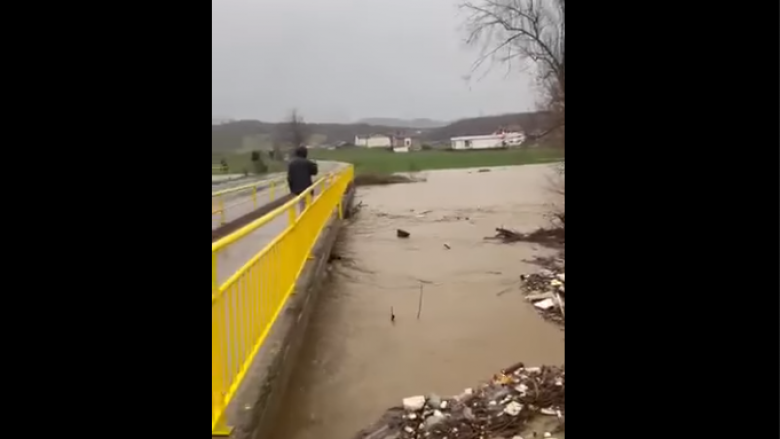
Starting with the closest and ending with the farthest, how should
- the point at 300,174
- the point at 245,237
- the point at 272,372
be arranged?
the point at 272,372
the point at 245,237
the point at 300,174

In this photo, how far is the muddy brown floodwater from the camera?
3588 millimetres

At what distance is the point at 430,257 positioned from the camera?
31.7 feet

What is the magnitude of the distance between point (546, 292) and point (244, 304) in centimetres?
456

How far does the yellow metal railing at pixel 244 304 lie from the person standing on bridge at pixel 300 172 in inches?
174

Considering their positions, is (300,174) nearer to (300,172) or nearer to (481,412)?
(300,172)

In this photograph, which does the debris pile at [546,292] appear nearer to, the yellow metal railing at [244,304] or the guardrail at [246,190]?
the yellow metal railing at [244,304]

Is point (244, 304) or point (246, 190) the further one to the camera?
point (246, 190)

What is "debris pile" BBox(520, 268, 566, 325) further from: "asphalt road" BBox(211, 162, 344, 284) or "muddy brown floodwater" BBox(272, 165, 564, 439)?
"asphalt road" BBox(211, 162, 344, 284)

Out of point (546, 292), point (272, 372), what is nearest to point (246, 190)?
point (546, 292)

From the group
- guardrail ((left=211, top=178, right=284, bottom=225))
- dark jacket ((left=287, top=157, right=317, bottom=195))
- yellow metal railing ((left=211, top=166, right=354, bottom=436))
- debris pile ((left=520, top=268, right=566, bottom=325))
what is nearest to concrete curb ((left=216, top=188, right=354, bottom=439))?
yellow metal railing ((left=211, top=166, right=354, bottom=436))

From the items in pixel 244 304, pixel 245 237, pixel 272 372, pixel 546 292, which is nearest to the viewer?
pixel 244 304

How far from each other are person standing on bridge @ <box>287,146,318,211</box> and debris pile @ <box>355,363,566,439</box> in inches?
243

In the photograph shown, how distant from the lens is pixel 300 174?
30.7 ft
